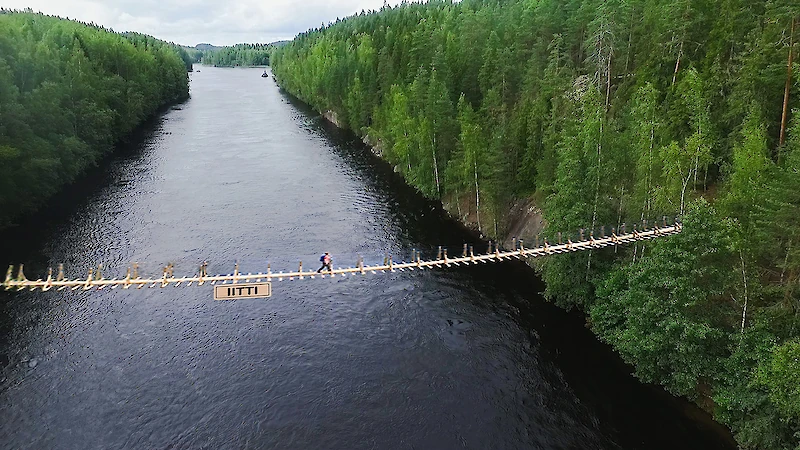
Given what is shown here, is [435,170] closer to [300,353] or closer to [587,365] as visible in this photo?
[587,365]

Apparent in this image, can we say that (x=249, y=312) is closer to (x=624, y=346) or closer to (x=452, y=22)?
(x=624, y=346)

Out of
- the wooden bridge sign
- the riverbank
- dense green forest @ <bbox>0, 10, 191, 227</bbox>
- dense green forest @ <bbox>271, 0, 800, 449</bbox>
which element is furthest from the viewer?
dense green forest @ <bbox>0, 10, 191, 227</bbox>

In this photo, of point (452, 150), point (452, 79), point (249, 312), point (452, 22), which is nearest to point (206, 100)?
point (452, 22)

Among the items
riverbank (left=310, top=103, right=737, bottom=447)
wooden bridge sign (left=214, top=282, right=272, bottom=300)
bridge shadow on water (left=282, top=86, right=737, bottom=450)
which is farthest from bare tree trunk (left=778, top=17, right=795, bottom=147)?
wooden bridge sign (left=214, top=282, right=272, bottom=300)

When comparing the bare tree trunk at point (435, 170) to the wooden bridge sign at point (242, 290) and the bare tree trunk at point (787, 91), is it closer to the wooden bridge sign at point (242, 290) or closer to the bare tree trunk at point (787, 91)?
the bare tree trunk at point (787, 91)

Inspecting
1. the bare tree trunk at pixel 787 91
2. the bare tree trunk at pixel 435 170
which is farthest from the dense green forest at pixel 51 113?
the bare tree trunk at pixel 787 91

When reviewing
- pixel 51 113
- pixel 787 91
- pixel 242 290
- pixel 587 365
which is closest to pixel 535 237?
pixel 587 365

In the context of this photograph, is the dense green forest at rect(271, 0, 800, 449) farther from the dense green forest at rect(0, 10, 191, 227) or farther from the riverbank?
the dense green forest at rect(0, 10, 191, 227)
